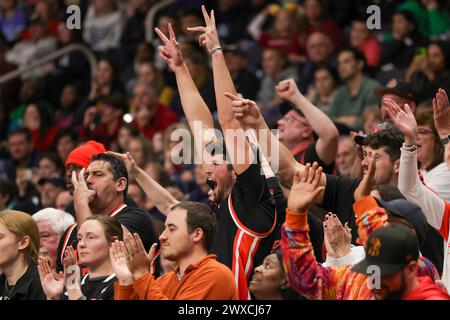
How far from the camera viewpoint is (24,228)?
6848 mm

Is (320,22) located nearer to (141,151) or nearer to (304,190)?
(141,151)

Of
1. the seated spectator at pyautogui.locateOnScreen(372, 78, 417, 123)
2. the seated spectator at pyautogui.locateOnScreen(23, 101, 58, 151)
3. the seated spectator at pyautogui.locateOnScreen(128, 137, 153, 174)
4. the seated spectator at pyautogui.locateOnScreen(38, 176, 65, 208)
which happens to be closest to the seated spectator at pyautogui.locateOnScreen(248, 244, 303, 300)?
the seated spectator at pyautogui.locateOnScreen(372, 78, 417, 123)

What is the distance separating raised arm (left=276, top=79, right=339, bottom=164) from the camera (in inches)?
293

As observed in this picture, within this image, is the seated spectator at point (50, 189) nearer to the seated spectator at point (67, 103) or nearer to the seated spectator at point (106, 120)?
the seated spectator at point (106, 120)

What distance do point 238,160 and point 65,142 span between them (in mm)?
5742

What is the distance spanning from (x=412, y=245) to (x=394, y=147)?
1787mm

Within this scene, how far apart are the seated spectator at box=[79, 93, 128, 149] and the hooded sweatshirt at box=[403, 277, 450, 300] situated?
7.04 meters

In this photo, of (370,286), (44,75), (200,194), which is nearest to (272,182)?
(370,286)

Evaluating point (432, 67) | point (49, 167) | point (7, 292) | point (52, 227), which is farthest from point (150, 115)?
point (7, 292)

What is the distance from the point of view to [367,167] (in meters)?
6.49

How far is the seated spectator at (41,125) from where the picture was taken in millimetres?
12539

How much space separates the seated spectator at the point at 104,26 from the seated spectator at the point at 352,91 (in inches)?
153

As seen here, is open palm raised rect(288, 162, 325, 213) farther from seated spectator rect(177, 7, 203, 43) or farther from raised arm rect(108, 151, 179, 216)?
seated spectator rect(177, 7, 203, 43)
